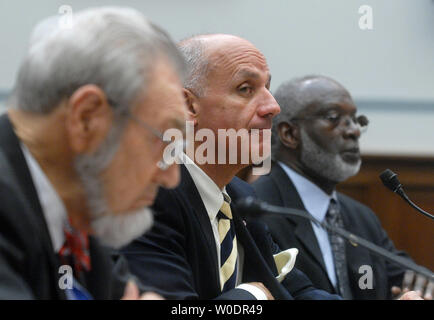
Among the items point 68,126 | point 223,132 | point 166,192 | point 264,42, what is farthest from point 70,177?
point 264,42

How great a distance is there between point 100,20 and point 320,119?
2.04 m

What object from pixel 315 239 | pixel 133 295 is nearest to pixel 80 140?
pixel 133 295

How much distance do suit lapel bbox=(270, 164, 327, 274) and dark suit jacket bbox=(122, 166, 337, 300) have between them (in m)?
0.68

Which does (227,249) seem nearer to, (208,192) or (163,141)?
(208,192)

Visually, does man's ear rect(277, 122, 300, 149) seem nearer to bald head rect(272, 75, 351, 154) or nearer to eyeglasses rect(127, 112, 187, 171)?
bald head rect(272, 75, 351, 154)

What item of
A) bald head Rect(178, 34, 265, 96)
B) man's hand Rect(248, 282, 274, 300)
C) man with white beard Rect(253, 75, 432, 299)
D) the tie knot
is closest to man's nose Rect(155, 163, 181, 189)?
man's hand Rect(248, 282, 274, 300)

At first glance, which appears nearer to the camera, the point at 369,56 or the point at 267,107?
the point at 267,107

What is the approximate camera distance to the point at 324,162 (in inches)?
128

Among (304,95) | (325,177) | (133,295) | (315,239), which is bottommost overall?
(315,239)

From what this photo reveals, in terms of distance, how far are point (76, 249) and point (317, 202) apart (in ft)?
5.89

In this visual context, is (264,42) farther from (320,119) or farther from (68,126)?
(68,126)

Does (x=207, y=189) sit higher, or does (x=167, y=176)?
(x=167, y=176)

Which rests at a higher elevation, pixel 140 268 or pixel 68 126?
pixel 68 126
